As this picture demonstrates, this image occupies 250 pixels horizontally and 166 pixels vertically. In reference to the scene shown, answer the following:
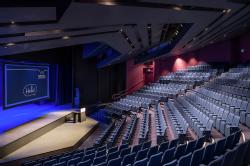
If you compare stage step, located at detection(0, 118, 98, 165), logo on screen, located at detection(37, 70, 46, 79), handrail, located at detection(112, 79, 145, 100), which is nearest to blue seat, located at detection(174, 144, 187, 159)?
stage step, located at detection(0, 118, 98, 165)

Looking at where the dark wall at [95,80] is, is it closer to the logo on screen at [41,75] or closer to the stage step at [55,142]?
the logo on screen at [41,75]

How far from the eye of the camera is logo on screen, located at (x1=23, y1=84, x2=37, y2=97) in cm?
646

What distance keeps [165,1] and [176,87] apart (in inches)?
261

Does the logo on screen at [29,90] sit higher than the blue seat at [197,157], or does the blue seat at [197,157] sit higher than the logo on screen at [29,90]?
the logo on screen at [29,90]

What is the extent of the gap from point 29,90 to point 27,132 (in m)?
1.45

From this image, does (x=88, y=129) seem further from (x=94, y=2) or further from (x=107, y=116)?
(x=94, y=2)

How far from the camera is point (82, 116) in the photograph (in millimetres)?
7934

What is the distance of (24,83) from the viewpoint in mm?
6410

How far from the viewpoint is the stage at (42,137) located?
4.79 metres

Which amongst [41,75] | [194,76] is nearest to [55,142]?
[41,75]

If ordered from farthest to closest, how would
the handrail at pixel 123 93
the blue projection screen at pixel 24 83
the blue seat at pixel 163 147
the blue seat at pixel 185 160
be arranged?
1. the handrail at pixel 123 93
2. the blue projection screen at pixel 24 83
3. the blue seat at pixel 163 147
4. the blue seat at pixel 185 160

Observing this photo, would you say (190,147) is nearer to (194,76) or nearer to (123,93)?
(194,76)

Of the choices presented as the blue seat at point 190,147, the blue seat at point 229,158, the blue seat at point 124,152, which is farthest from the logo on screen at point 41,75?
the blue seat at point 229,158

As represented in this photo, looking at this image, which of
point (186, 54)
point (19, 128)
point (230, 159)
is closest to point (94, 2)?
point (230, 159)
